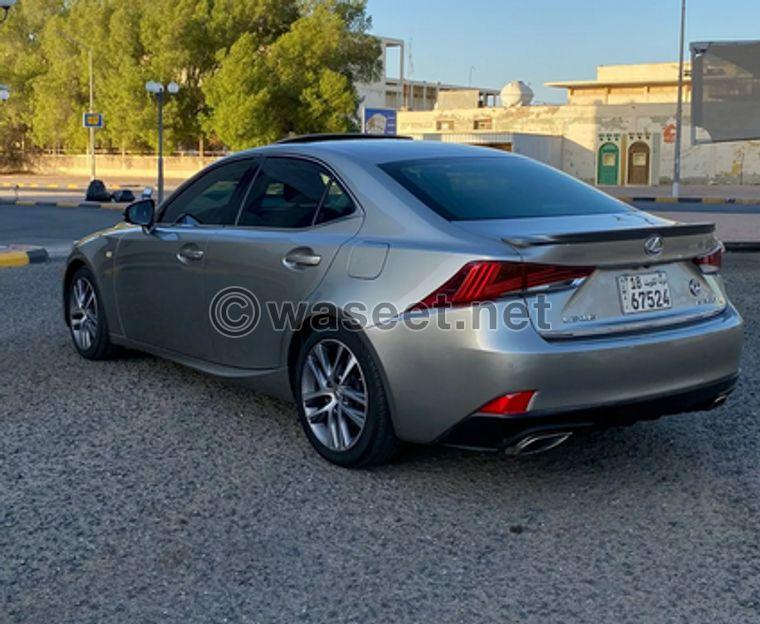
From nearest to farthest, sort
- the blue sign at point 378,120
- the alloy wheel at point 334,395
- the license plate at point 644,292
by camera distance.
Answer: the license plate at point 644,292 → the alloy wheel at point 334,395 → the blue sign at point 378,120

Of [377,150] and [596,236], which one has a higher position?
[377,150]

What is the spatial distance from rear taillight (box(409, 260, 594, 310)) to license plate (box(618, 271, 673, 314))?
0.81ft

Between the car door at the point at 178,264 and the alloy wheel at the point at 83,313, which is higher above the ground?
the car door at the point at 178,264

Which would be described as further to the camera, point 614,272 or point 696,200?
point 696,200

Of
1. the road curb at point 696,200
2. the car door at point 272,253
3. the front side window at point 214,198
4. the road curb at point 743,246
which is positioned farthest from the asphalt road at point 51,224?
the road curb at point 696,200

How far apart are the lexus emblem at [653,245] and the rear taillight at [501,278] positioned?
35cm

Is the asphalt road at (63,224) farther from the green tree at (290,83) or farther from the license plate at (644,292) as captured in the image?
the green tree at (290,83)

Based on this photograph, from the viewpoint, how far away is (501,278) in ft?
12.5

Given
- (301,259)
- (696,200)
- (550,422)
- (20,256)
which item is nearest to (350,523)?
(550,422)

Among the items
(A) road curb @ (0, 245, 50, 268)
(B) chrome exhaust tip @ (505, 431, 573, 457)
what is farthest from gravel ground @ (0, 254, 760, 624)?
(A) road curb @ (0, 245, 50, 268)

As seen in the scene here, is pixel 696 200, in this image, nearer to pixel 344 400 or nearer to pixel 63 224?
pixel 63 224

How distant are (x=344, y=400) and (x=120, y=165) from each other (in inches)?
2265

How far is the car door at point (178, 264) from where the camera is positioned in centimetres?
535

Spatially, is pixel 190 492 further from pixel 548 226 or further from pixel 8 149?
pixel 8 149
